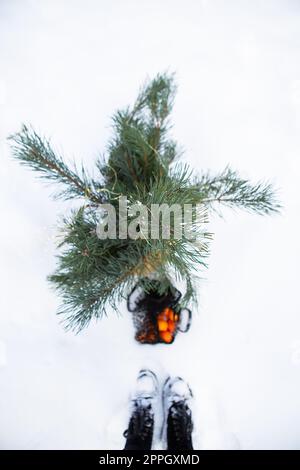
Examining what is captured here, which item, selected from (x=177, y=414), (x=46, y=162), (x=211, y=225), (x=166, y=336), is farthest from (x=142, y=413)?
(x=46, y=162)

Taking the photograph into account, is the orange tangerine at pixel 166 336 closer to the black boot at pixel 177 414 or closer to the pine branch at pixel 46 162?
the black boot at pixel 177 414

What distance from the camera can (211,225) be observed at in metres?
1.04

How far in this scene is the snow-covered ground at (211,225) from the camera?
970 millimetres

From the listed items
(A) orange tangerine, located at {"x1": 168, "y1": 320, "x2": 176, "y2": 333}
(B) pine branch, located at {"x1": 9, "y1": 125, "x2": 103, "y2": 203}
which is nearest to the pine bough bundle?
(B) pine branch, located at {"x1": 9, "y1": 125, "x2": 103, "y2": 203}

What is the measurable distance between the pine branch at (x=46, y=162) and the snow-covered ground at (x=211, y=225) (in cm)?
42

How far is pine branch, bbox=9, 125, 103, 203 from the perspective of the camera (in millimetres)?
561

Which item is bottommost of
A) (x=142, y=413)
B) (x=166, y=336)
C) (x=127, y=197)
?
(x=142, y=413)

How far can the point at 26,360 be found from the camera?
3.21 feet

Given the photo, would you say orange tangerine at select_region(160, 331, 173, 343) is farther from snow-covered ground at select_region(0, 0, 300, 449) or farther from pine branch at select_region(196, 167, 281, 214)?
pine branch at select_region(196, 167, 281, 214)

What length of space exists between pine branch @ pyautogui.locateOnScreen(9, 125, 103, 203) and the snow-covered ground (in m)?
0.42

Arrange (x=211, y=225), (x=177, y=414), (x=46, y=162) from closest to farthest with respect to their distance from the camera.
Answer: (x=46, y=162) → (x=177, y=414) → (x=211, y=225)

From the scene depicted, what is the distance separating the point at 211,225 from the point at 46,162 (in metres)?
0.66

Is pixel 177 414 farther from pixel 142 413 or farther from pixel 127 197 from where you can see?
pixel 127 197

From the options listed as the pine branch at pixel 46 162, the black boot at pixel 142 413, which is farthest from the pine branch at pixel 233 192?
the black boot at pixel 142 413
